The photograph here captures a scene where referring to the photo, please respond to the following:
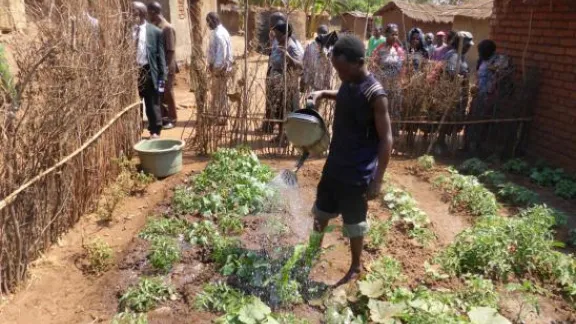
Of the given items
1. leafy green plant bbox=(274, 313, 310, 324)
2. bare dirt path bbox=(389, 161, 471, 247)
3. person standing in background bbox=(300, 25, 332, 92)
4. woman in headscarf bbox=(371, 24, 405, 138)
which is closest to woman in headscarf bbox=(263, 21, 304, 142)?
person standing in background bbox=(300, 25, 332, 92)

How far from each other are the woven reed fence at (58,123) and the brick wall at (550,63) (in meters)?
5.20

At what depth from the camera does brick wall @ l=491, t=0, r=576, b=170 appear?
5723 mm

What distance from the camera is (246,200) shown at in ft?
14.8

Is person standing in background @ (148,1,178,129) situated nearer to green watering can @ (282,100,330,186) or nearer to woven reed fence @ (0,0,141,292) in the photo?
woven reed fence @ (0,0,141,292)

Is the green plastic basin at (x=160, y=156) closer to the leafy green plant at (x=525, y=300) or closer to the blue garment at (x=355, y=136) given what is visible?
the blue garment at (x=355, y=136)

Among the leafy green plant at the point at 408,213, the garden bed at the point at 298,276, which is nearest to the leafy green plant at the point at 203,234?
the garden bed at the point at 298,276

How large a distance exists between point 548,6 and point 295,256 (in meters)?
5.11

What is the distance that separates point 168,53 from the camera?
677cm

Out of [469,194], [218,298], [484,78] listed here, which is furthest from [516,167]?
[218,298]

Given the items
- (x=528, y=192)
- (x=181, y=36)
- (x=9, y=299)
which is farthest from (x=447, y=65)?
(x=181, y=36)

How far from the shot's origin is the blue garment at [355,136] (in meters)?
2.92

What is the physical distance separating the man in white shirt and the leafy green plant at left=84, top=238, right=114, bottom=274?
267 centimetres

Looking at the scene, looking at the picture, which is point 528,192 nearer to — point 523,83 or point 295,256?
point 523,83

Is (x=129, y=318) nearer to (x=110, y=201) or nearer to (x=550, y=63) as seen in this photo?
(x=110, y=201)
